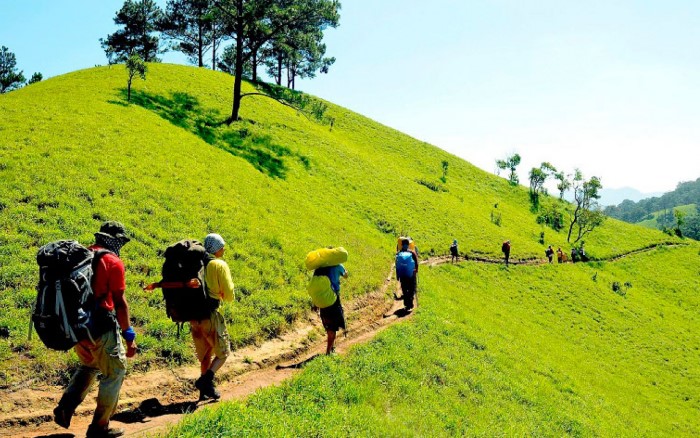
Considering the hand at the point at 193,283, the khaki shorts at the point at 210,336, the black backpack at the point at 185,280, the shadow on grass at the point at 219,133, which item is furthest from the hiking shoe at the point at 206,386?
the shadow on grass at the point at 219,133

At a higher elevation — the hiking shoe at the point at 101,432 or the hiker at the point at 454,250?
the hiker at the point at 454,250

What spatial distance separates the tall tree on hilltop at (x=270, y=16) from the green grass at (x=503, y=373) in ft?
75.3

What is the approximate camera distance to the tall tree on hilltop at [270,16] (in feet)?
112

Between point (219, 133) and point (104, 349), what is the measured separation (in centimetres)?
2973

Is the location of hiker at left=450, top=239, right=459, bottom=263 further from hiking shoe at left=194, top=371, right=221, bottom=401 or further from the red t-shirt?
the red t-shirt

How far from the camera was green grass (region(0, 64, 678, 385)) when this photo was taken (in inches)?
446

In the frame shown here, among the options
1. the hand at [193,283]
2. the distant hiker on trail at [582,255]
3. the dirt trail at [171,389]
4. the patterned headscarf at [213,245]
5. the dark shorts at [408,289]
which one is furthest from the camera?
the distant hiker on trail at [582,255]

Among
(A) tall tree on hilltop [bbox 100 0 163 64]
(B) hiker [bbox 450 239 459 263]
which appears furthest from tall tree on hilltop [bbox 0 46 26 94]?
(B) hiker [bbox 450 239 459 263]

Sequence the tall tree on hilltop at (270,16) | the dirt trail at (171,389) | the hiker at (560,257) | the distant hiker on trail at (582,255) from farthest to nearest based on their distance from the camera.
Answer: the distant hiker on trail at (582,255), the hiker at (560,257), the tall tree on hilltop at (270,16), the dirt trail at (171,389)

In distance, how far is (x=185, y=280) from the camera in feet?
25.1

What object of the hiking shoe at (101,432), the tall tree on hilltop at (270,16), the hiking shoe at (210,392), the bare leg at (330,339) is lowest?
the hiking shoe at (210,392)

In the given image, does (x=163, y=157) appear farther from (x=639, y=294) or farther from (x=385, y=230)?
(x=639, y=294)

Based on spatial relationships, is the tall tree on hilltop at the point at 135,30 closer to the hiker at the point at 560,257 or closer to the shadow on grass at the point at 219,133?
the shadow on grass at the point at 219,133

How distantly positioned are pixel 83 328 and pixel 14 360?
3581 mm
